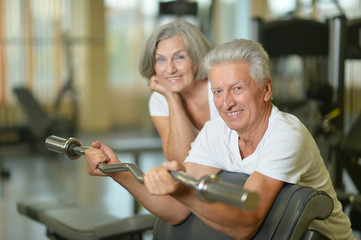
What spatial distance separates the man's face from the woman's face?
553mm

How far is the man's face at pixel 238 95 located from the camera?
3.98 feet

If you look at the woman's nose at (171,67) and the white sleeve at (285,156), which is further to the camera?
the woman's nose at (171,67)

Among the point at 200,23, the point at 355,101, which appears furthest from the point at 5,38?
the point at 355,101

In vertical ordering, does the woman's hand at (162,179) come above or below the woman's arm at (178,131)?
above

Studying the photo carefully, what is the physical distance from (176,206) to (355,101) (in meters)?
8.67

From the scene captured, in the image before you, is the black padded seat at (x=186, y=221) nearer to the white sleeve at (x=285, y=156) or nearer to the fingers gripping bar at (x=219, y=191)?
the white sleeve at (x=285, y=156)

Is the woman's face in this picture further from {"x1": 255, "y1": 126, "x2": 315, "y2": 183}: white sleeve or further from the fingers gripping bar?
the fingers gripping bar

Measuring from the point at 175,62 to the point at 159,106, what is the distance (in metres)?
0.24

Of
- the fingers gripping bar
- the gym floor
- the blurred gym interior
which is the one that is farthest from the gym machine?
the blurred gym interior

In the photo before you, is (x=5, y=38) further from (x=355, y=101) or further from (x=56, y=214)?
(x=355, y=101)

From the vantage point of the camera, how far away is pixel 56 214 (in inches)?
78.2

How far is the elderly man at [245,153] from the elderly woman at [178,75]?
431 millimetres

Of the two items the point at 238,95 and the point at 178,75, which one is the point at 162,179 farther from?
the point at 178,75

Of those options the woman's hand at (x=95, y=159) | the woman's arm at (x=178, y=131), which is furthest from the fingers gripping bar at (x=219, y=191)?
the woman's arm at (x=178, y=131)
